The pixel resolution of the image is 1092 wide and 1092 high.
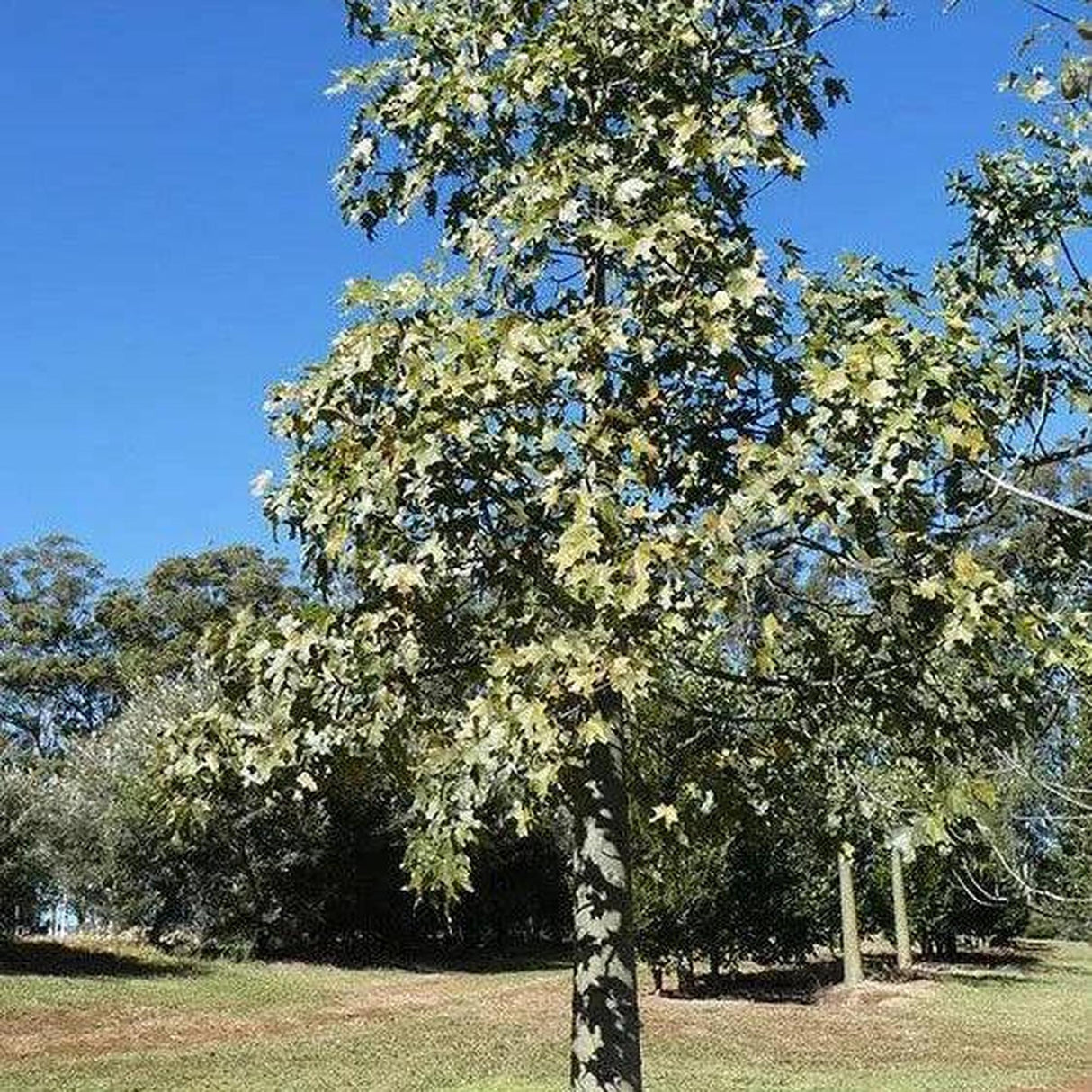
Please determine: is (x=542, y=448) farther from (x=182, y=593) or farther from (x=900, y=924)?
(x=182, y=593)

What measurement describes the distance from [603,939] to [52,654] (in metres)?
57.1

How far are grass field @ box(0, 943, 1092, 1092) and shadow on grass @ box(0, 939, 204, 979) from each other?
9 centimetres

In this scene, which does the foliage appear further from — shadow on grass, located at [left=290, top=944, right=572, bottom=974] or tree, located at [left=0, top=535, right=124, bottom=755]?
tree, located at [left=0, top=535, right=124, bottom=755]

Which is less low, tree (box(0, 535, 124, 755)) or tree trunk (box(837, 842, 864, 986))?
tree (box(0, 535, 124, 755))

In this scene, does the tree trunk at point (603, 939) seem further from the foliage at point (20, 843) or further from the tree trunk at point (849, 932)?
the foliage at point (20, 843)

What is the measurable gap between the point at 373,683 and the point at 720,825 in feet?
8.69

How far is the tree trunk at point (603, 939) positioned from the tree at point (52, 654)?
53513 mm

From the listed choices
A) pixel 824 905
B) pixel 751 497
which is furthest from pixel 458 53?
pixel 824 905

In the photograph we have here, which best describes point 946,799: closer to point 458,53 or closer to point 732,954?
point 458,53

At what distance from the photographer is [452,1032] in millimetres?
20703

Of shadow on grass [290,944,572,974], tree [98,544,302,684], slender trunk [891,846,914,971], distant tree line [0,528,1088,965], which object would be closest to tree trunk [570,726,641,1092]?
distant tree line [0,528,1088,965]

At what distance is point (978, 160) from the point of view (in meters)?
6.28

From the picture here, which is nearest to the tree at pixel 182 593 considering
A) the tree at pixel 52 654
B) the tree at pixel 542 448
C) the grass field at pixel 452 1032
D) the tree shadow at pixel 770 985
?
the tree at pixel 52 654

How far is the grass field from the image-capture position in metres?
15.7
